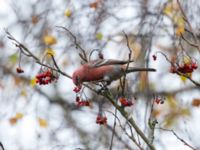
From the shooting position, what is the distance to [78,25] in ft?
19.1

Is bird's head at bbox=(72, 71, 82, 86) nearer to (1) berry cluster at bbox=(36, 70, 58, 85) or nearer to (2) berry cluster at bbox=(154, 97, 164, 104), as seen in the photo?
(1) berry cluster at bbox=(36, 70, 58, 85)

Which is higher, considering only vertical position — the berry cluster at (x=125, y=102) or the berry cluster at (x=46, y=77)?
the berry cluster at (x=46, y=77)

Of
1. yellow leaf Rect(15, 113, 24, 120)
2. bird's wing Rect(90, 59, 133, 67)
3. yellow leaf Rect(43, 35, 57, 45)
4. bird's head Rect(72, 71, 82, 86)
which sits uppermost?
yellow leaf Rect(43, 35, 57, 45)

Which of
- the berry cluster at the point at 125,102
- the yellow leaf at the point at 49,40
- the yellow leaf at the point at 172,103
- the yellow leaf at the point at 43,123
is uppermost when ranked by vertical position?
the yellow leaf at the point at 49,40

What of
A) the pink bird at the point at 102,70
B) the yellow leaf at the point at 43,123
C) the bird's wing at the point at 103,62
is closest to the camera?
the pink bird at the point at 102,70

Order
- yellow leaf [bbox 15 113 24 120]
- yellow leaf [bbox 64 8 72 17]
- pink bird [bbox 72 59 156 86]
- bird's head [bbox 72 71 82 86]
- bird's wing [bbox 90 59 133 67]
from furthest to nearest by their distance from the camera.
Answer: yellow leaf [bbox 15 113 24 120], yellow leaf [bbox 64 8 72 17], bird's wing [bbox 90 59 133 67], pink bird [bbox 72 59 156 86], bird's head [bbox 72 71 82 86]

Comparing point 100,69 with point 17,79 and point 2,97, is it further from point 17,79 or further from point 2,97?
point 17,79

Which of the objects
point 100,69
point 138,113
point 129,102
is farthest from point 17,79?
point 129,102

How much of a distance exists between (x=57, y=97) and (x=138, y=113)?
166 inches

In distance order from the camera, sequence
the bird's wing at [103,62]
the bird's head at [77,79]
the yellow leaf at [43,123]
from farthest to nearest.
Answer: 1. the yellow leaf at [43,123]
2. the bird's wing at [103,62]
3. the bird's head at [77,79]

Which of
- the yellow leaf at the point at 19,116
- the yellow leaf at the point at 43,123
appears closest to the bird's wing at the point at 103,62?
the yellow leaf at the point at 19,116

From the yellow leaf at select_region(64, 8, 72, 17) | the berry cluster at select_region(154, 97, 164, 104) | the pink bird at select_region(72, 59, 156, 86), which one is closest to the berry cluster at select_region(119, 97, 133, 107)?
the berry cluster at select_region(154, 97, 164, 104)

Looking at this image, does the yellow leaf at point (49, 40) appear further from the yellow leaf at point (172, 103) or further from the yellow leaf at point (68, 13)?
the yellow leaf at point (172, 103)

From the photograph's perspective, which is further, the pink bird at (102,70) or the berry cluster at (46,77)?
the pink bird at (102,70)
